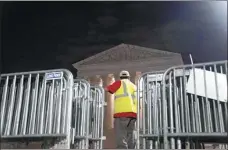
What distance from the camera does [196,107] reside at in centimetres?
121

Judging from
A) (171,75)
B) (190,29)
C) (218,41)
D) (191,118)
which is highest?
(190,29)

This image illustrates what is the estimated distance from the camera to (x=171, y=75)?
134cm

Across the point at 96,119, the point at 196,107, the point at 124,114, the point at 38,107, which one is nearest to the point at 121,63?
the point at 96,119

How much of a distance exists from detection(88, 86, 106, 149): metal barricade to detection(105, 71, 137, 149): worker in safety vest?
0.60ft

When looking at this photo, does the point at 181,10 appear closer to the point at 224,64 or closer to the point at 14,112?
the point at 224,64

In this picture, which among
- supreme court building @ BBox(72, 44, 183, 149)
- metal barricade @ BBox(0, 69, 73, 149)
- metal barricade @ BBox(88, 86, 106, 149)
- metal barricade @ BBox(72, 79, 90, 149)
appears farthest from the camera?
supreme court building @ BBox(72, 44, 183, 149)

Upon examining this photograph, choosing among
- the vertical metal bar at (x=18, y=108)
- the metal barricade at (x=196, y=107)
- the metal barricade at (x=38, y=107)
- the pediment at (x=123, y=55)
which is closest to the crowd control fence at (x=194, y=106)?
the metal barricade at (x=196, y=107)

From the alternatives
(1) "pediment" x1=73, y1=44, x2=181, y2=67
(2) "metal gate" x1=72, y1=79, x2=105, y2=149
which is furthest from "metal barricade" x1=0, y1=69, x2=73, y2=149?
(1) "pediment" x1=73, y1=44, x2=181, y2=67

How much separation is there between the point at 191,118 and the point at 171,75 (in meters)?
0.24

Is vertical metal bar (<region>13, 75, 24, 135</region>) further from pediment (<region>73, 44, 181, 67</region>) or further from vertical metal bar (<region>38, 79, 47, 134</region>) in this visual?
pediment (<region>73, 44, 181, 67</region>)

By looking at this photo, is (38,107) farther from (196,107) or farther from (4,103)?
(196,107)

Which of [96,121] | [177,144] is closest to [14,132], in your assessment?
[96,121]

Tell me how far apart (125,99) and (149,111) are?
0.20m

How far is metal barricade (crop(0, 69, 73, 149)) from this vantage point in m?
1.30
